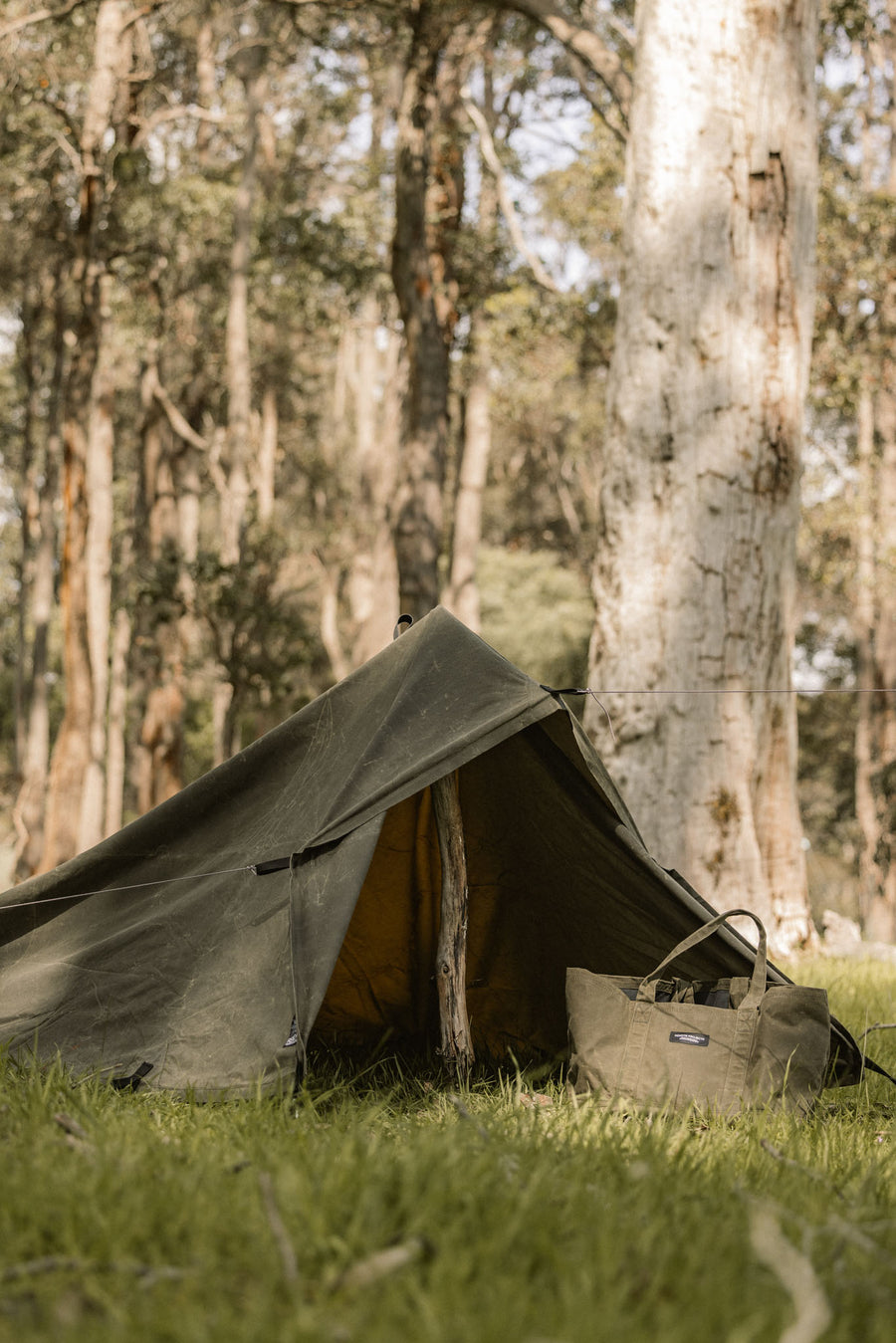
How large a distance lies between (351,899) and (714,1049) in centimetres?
110

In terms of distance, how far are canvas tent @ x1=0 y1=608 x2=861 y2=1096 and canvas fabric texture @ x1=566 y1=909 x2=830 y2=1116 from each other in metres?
0.27

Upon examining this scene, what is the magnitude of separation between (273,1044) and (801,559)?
20.8 m

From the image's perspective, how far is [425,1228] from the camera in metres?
2.18

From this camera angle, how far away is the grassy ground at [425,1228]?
1843mm

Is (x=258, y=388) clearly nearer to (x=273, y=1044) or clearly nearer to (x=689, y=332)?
(x=689, y=332)

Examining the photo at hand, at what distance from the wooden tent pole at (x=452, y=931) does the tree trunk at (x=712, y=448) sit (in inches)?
79.0

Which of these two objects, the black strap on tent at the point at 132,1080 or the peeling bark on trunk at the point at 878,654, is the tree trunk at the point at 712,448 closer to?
the black strap on tent at the point at 132,1080

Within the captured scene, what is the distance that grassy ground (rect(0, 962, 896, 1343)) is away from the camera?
1.84 m

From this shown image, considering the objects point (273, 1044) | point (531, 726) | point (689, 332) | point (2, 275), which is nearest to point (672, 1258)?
point (273, 1044)

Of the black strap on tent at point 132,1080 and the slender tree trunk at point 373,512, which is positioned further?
the slender tree trunk at point 373,512

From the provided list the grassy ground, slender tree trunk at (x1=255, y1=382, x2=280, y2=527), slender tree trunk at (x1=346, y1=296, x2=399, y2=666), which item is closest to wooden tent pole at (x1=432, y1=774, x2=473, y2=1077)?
the grassy ground

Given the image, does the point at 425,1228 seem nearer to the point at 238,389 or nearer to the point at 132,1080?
the point at 132,1080

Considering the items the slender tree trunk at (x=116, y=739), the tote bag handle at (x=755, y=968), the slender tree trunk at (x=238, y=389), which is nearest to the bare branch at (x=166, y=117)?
the slender tree trunk at (x=238, y=389)

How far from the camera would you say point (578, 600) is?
88.2ft
